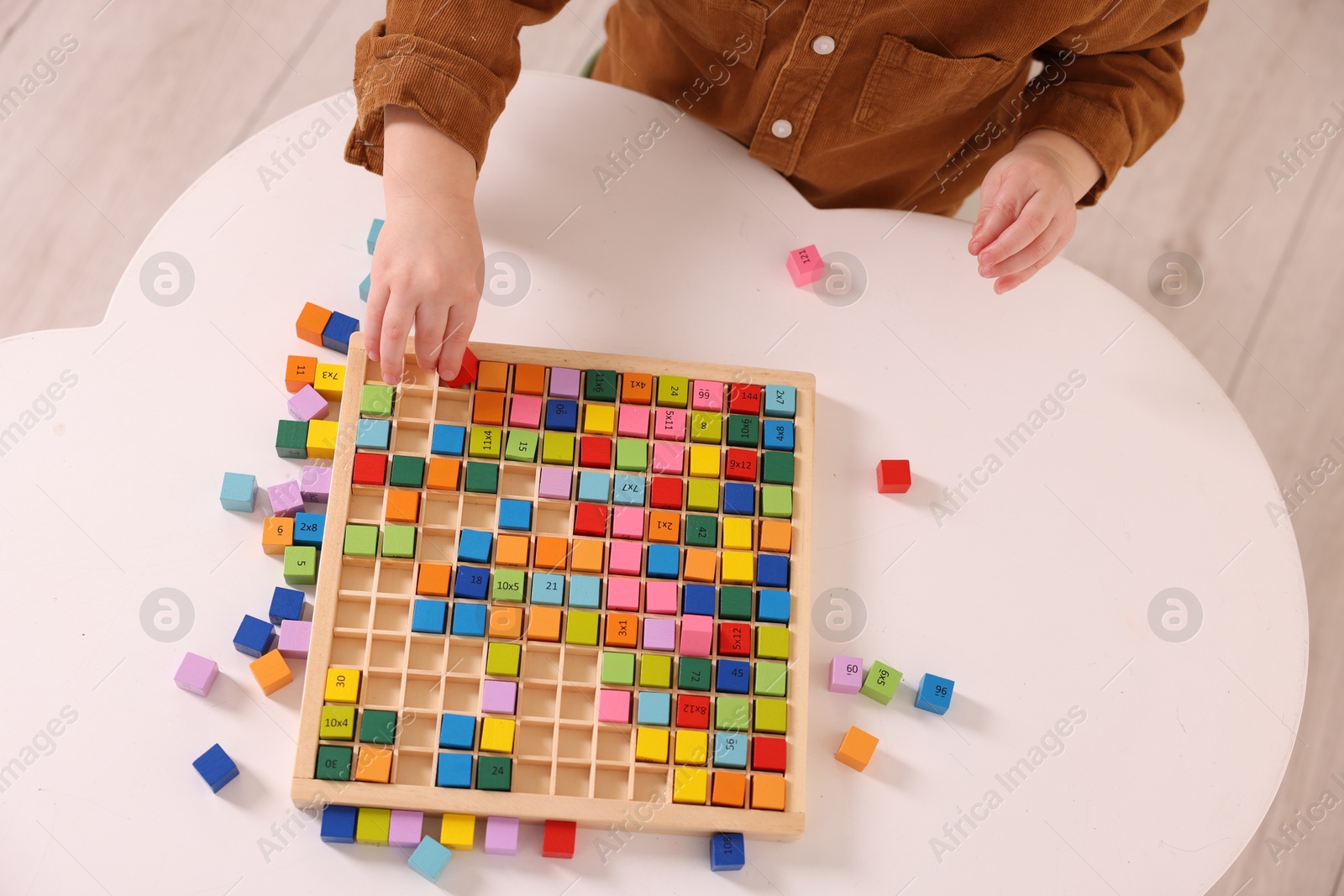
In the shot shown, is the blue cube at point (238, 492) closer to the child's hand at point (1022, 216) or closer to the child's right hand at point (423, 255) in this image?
the child's right hand at point (423, 255)

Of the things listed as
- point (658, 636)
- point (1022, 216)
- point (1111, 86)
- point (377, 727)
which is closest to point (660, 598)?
point (658, 636)

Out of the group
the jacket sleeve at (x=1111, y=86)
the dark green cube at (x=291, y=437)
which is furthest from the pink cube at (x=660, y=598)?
the jacket sleeve at (x=1111, y=86)

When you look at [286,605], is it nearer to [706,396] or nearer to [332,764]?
[332,764]

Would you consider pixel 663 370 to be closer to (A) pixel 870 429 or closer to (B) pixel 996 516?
(A) pixel 870 429

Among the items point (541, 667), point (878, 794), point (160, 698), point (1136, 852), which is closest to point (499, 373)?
point (541, 667)

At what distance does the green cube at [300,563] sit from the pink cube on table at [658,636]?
274mm

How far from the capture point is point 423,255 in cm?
86

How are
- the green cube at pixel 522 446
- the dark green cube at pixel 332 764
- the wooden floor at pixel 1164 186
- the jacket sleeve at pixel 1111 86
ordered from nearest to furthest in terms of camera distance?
the dark green cube at pixel 332 764 < the green cube at pixel 522 446 < the jacket sleeve at pixel 1111 86 < the wooden floor at pixel 1164 186

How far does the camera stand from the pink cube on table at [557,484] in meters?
0.86

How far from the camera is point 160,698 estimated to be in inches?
31.8

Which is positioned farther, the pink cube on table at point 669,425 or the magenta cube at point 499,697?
the pink cube on table at point 669,425

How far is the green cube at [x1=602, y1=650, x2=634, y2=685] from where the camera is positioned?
2.67ft

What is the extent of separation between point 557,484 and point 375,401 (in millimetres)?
166

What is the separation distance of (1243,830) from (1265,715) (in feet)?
0.34
